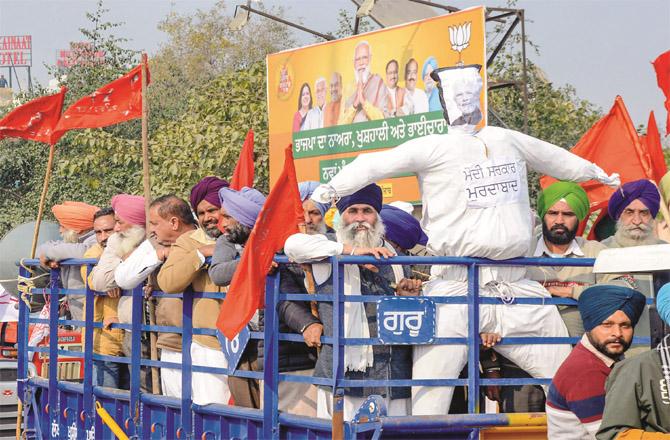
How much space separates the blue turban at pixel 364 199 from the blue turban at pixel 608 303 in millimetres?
1781

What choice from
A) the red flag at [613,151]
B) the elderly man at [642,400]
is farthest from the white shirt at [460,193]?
the red flag at [613,151]

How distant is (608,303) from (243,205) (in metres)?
2.56

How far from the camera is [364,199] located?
20.3 ft

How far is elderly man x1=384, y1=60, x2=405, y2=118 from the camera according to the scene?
1379 cm

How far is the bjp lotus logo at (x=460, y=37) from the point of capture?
12656 millimetres

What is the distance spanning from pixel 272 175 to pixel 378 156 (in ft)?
31.3

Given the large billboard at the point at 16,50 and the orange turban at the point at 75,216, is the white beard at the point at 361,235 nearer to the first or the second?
the orange turban at the point at 75,216

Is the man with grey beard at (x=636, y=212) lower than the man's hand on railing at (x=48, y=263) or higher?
higher

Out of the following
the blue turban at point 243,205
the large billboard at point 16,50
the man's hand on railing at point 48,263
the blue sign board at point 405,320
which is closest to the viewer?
the blue sign board at point 405,320

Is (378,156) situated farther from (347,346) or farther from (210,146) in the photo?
(210,146)

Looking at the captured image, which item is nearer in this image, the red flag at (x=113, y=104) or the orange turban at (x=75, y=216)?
the red flag at (x=113, y=104)

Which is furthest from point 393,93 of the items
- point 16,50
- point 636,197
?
point 16,50

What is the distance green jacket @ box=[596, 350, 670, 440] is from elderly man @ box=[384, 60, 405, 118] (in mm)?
9753

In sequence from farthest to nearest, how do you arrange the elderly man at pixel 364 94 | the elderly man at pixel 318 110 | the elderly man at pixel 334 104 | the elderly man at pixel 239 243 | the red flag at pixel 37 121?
the elderly man at pixel 318 110, the elderly man at pixel 334 104, the elderly man at pixel 364 94, the red flag at pixel 37 121, the elderly man at pixel 239 243
